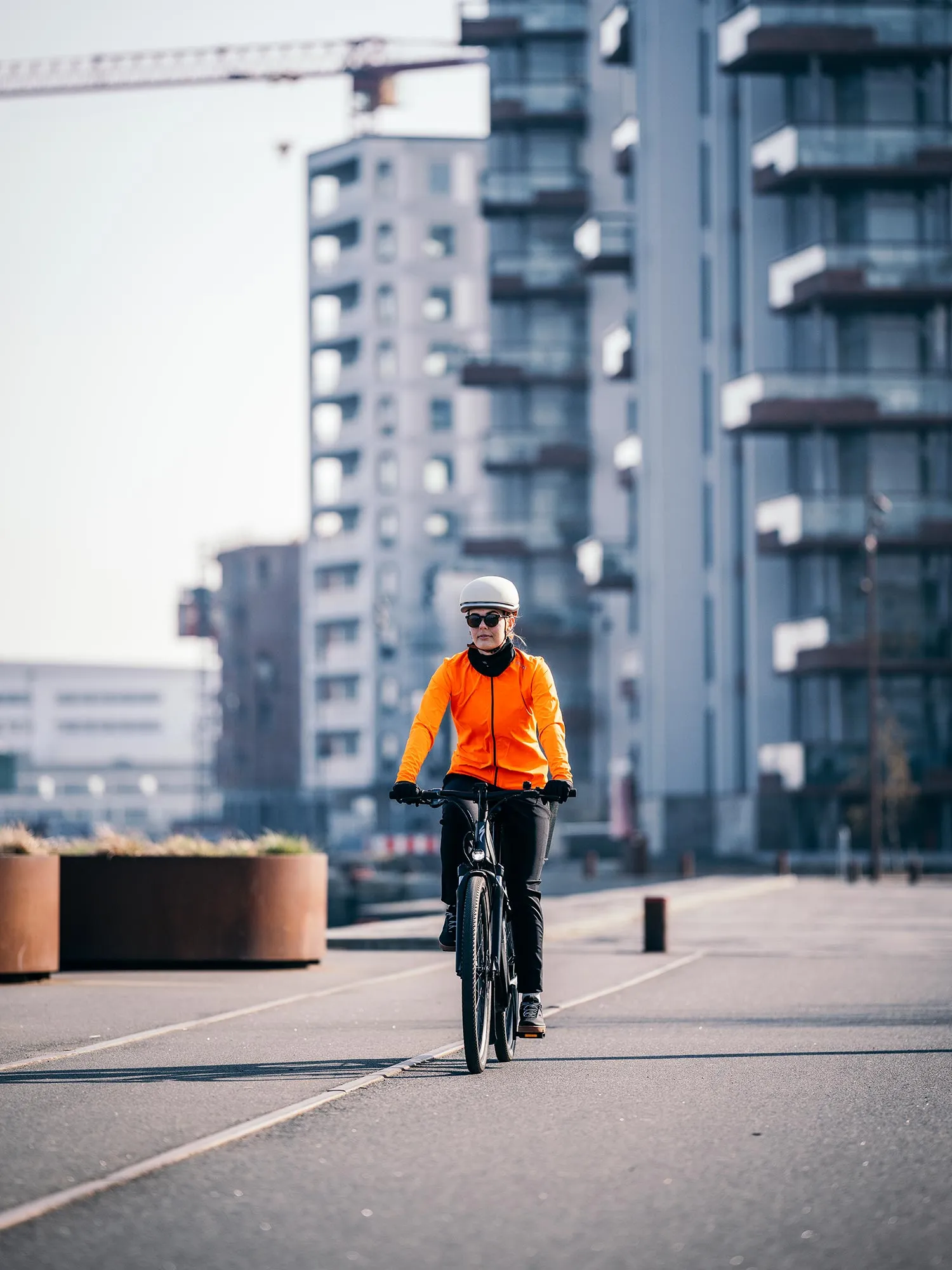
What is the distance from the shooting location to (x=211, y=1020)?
1253cm

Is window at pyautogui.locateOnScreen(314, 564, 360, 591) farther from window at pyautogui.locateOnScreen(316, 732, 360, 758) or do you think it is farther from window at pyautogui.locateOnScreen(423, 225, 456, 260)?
window at pyautogui.locateOnScreen(423, 225, 456, 260)

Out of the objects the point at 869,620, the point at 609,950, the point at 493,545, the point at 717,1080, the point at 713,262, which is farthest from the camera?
the point at 493,545

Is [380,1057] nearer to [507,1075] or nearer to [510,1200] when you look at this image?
[507,1075]

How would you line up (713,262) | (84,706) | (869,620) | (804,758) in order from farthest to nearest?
(84,706) < (713,262) < (804,758) < (869,620)

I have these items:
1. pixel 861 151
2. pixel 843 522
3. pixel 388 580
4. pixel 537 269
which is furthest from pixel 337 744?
pixel 861 151

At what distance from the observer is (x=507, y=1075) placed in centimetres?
972

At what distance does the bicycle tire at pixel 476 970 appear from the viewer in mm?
9195

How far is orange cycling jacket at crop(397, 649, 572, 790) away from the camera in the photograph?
987 centimetres

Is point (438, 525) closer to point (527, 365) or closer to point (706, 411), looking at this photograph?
point (527, 365)

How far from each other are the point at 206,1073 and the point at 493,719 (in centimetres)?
197

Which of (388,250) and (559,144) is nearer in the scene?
(559,144)

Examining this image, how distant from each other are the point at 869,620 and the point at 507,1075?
46172 mm

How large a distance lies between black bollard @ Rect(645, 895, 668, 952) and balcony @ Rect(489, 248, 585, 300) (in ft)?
219

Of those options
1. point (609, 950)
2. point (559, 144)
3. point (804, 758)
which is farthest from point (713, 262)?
point (609, 950)
